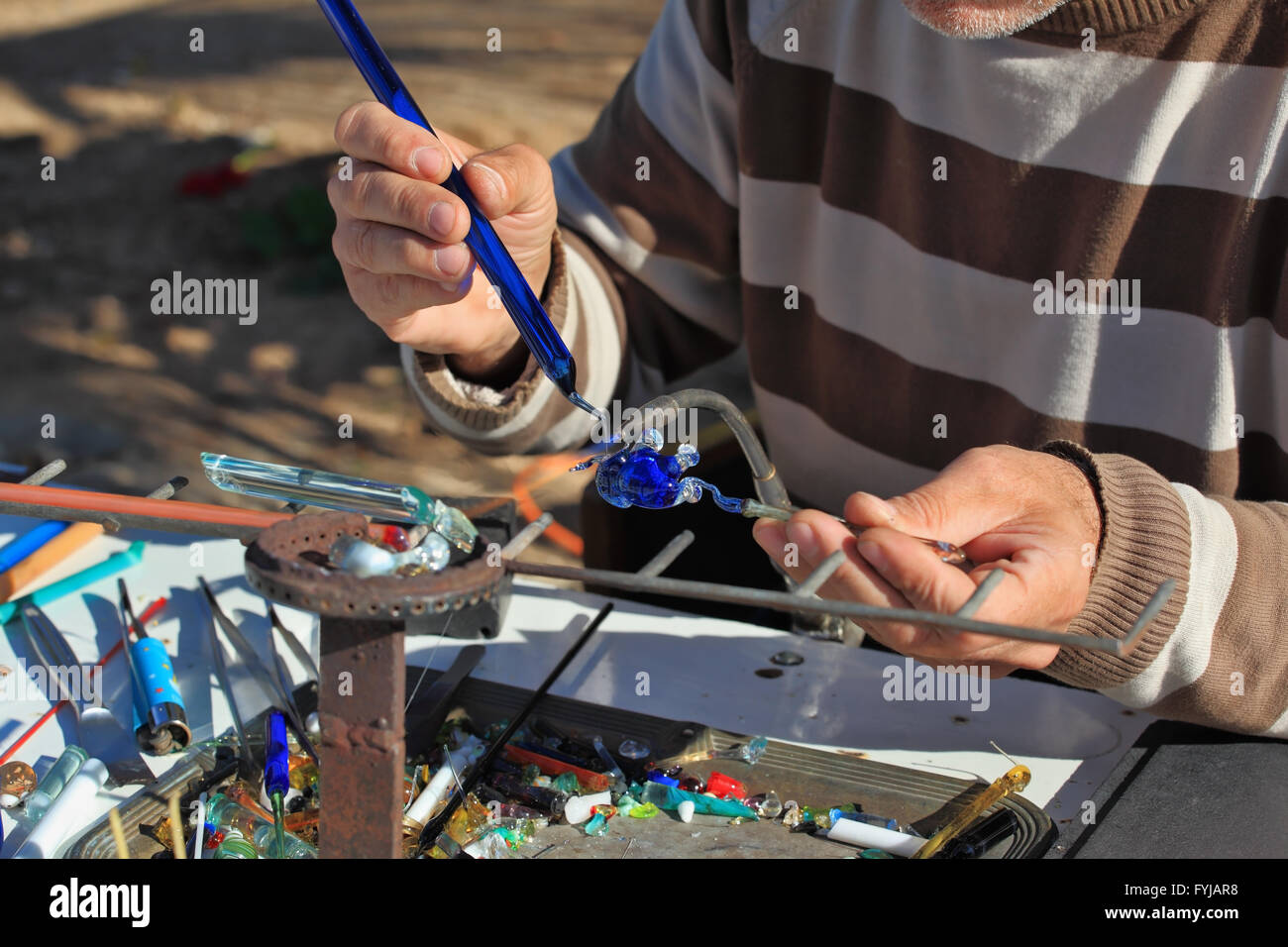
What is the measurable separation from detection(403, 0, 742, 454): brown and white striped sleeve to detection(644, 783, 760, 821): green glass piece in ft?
1.88

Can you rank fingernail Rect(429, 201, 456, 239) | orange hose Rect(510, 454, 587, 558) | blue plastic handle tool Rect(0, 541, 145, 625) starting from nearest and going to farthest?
fingernail Rect(429, 201, 456, 239), blue plastic handle tool Rect(0, 541, 145, 625), orange hose Rect(510, 454, 587, 558)

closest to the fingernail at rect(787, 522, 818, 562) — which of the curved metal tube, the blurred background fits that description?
the curved metal tube

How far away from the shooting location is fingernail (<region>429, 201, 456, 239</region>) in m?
0.92

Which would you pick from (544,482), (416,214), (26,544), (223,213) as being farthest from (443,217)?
(223,213)

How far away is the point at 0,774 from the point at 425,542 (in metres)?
0.49

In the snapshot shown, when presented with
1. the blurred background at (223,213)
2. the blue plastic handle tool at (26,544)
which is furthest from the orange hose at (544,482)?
the blue plastic handle tool at (26,544)

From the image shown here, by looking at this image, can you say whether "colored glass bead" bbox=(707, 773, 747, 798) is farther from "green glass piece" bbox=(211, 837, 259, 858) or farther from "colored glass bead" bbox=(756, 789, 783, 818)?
"green glass piece" bbox=(211, 837, 259, 858)

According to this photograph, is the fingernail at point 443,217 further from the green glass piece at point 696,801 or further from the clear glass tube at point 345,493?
the green glass piece at point 696,801

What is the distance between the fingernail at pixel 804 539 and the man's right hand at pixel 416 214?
374mm

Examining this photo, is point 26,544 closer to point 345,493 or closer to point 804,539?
point 345,493

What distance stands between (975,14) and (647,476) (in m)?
0.53

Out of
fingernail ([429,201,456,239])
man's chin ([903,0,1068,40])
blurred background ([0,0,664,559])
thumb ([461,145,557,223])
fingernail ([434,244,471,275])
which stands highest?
man's chin ([903,0,1068,40])

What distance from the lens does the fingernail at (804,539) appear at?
29.4 inches

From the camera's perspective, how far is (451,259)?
966 millimetres
